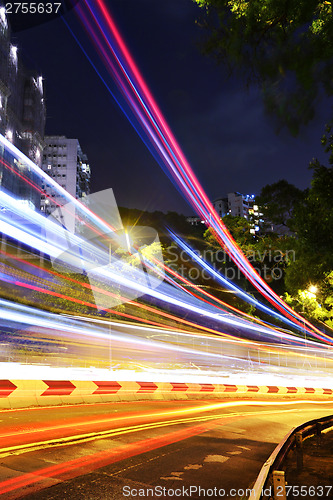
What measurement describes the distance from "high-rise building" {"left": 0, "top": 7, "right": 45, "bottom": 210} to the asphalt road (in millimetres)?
63696

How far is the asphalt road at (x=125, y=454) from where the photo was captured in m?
5.14

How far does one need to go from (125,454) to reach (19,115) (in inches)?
3851

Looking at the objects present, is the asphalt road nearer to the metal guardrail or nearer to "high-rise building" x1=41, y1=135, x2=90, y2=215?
the metal guardrail

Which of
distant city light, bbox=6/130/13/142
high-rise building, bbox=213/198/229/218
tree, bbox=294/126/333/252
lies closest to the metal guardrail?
tree, bbox=294/126/333/252

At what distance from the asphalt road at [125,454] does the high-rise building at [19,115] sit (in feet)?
209

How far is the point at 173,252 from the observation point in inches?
1433

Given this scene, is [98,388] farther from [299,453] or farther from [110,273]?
[110,273]

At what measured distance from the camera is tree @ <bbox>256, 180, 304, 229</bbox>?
2142cm

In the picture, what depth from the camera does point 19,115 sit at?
92375 mm

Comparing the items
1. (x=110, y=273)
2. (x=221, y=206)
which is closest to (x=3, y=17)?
Result: (x=110, y=273)

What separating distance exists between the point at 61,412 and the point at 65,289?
19344 millimetres

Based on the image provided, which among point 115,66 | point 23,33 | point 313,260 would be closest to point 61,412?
point 313,260

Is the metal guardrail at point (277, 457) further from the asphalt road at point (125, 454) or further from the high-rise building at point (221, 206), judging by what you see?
the high-rise building at point (221, 206)

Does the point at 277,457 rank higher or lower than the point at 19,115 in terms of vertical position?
lower
